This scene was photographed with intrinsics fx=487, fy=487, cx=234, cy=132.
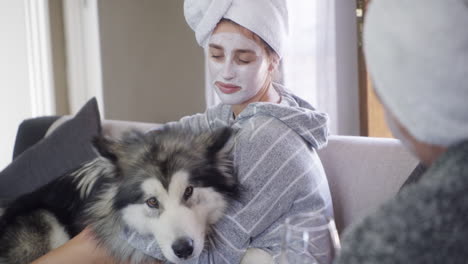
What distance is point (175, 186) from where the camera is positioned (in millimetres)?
1161

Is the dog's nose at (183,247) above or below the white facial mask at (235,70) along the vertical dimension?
below

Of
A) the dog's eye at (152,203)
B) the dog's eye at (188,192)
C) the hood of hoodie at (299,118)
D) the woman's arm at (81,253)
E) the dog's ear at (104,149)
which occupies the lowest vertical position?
the woman's arm at (81,253)

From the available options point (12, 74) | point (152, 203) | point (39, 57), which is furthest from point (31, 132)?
point (152, 203)

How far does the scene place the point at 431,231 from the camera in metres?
0.39

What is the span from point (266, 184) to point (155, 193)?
27cm

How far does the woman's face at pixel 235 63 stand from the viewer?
4.20 ft

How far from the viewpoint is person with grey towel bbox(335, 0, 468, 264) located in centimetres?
39

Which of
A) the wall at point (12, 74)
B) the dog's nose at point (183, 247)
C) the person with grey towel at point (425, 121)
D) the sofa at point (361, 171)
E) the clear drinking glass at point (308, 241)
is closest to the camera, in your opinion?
the person with grey towel at point (425, 121)

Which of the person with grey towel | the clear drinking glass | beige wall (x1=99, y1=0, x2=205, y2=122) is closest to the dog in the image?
the clear drinking glass

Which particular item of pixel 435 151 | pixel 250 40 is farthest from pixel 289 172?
pixel 435 151

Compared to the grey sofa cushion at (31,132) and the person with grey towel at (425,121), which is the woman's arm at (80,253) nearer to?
the person with grey towel at (425,121)

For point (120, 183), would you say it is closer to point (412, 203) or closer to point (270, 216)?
point (270, 216)

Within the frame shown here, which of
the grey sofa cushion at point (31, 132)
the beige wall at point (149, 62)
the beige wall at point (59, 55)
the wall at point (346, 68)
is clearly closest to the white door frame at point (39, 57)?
the beige wall at point (59, 55)

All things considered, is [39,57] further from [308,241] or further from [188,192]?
[308,241]
